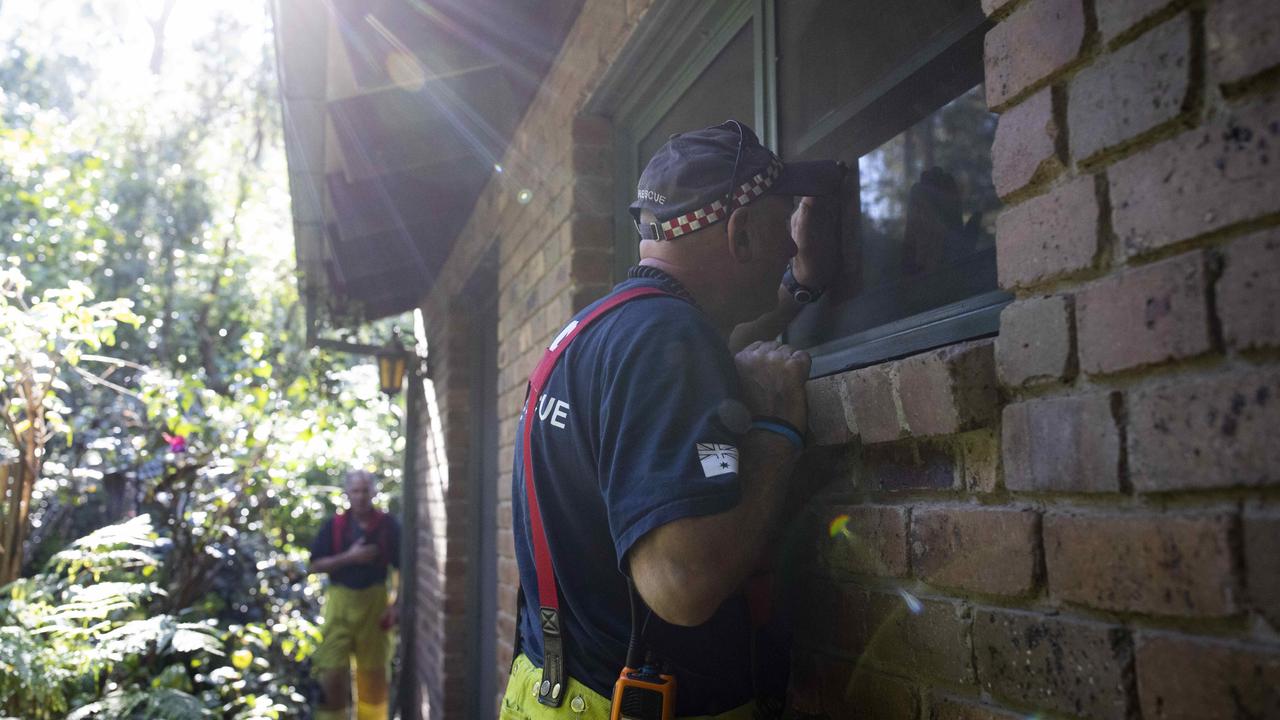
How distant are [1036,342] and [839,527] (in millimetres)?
559

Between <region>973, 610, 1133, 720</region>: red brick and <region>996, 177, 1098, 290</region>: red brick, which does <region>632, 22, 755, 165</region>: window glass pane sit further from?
<region>973, 610, 1133, 720</region>: red brick

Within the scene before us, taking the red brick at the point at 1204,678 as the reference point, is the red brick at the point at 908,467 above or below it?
above

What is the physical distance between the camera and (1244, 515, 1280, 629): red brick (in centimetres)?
80

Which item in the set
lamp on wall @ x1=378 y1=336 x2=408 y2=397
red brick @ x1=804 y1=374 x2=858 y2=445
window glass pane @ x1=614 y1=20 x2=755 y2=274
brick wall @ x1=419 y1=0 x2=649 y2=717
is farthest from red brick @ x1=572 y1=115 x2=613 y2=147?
lamp on wall @ x1=378 y1=336 x2=408 y2=397

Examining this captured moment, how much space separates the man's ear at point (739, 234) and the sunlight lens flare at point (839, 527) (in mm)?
465

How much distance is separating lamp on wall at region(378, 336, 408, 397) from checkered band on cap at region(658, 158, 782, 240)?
20.6ft

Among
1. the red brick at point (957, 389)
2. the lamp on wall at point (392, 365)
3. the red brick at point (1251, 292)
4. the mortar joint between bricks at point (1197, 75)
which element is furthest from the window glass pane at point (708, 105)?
the lamp on wall at point (392, 365)

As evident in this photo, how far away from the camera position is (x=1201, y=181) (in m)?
0.89

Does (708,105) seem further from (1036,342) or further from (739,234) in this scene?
(1036,342)

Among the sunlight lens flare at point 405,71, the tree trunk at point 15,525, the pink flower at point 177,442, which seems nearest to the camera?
the sunlight lens flare at point 405,71

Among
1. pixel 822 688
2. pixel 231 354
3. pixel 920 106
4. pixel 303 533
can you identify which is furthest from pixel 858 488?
pixel 231 354

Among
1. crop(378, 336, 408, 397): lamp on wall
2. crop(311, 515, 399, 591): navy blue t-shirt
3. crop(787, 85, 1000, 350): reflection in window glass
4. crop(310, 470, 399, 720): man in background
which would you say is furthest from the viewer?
crop(378, 336, 408, 397): lamp on wall

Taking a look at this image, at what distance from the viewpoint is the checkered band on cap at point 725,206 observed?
1550mm

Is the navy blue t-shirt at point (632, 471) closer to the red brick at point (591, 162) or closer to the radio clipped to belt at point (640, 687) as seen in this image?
the radio clipped to belt at point (640, 687)
